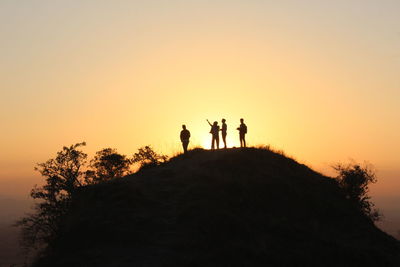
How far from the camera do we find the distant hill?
18656 millimetres

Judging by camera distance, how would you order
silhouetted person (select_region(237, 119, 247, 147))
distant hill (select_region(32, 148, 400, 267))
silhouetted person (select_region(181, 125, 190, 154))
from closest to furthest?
distant hill (select_region(32, 148, 400, 267)) < silhouetted person (select_region(181, 125, 190, 154)) < silhouetted person (select_region(237, 119, 247, 147))

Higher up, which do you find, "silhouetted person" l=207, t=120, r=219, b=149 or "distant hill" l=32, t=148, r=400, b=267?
"silhouetted person" l=207, t=120, r=219, b=149

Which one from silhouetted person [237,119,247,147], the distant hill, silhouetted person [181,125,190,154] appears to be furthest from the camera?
silhouetted person [237,119,247,147]

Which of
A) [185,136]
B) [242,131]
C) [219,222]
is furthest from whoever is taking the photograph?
[242,131]

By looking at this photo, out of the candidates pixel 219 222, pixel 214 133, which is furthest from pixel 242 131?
pixel 219 222

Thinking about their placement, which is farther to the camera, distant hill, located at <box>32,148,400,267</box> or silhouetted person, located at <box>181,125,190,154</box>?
silhouetted person, located at <box>181,125,190,154</box>

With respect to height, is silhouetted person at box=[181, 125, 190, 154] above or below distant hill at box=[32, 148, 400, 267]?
above

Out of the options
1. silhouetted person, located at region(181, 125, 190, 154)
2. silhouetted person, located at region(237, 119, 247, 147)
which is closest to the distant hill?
silhouetted person, located at region(181, 125, 190, 154)

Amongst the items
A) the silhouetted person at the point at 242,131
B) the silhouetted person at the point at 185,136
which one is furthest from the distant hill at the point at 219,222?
the silhouetted person at the point at 242,131

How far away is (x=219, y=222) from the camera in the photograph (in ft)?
68.9

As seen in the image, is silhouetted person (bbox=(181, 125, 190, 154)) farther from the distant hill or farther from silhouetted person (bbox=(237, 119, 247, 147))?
silhouetted person (bbox=(237, 119, 247, 147))

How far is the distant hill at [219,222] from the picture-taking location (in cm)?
1866

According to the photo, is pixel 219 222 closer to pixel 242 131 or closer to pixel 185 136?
pixel 185 136

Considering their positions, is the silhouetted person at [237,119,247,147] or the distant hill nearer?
the distant hill
